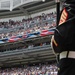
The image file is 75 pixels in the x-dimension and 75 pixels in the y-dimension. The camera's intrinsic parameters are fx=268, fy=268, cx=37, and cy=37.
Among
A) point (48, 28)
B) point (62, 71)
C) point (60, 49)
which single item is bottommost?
point (48, 28)

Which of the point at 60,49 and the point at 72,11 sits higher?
the point at 72,11

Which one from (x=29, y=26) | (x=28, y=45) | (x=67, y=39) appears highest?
(x=67, y=39)

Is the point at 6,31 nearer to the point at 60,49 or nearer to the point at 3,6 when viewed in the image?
the point at 3,6

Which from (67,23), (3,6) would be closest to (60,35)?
(67,23)

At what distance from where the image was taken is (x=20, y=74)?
63.2ft

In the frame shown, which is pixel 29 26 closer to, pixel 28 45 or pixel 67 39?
pixel 28 45

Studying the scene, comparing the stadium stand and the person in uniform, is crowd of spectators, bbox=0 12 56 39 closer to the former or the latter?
the stadium stand

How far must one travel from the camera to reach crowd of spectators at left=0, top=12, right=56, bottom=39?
819 inches

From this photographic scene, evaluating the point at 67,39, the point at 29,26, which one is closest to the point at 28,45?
the point at 29,26

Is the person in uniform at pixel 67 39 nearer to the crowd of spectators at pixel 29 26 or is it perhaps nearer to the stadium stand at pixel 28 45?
the stadium stand at pixel 28 45

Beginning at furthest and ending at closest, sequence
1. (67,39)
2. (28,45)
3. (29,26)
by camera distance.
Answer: (29,26), (28,45), (67,39)

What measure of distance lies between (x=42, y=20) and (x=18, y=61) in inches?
159

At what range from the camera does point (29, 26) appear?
22.7 meters

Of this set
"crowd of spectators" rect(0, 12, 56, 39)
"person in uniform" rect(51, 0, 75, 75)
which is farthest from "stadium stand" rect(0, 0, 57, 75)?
"person in uniform" rect(51, 0, 75, 75)
